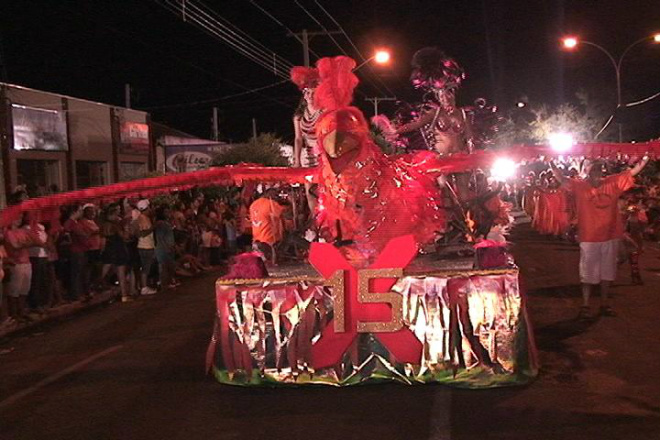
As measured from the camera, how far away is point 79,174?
25734mm

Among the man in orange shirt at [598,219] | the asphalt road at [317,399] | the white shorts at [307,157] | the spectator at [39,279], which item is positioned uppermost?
the white shorts at [307,157]

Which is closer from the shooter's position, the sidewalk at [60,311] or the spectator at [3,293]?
the spectator at [3,293]

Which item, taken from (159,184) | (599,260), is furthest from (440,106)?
(159,184)

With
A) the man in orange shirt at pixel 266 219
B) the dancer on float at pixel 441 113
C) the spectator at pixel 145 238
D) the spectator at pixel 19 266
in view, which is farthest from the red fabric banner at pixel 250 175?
the spectator at pixel 145 238

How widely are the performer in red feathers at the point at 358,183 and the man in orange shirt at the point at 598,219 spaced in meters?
2.85

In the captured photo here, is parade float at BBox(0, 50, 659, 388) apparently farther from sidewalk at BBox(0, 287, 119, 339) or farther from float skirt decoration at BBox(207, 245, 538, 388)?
sidewalk at BBox(0, 287, 119, 339)

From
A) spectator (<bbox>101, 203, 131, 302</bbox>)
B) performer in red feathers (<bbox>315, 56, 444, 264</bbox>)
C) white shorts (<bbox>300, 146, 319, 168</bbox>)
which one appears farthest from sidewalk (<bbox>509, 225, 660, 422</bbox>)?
spectator (<bbox>101, 203, 131, 302</bbox>)

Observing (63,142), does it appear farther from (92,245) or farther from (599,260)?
(599,260)

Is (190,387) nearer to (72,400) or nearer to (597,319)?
(72,400)

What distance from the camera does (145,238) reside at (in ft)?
47.6

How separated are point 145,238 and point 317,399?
348 inches

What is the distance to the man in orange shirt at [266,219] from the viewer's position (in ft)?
32.7

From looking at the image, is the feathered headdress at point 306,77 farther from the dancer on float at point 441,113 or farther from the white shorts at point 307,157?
the dancer on float at point 441,113

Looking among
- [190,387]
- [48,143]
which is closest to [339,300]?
[190,387]
